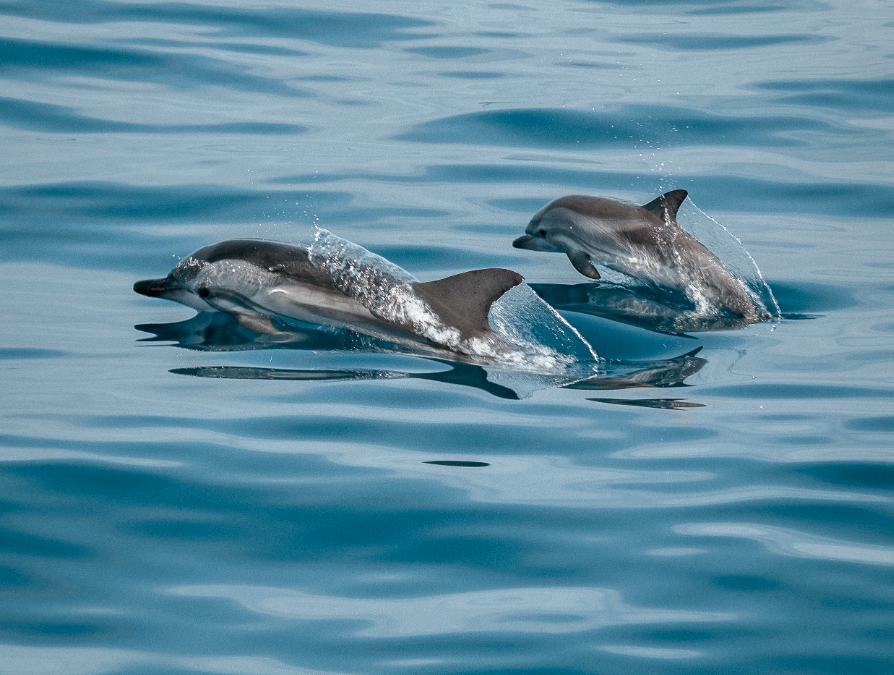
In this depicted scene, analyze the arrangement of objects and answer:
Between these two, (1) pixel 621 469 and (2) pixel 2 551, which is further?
(1) pixel 621 469

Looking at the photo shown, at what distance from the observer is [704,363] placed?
753cm

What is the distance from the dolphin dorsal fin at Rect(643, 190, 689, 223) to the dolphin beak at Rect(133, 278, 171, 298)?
12.6ft

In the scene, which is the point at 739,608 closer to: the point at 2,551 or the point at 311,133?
the point at 2,551

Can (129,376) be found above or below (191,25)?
below

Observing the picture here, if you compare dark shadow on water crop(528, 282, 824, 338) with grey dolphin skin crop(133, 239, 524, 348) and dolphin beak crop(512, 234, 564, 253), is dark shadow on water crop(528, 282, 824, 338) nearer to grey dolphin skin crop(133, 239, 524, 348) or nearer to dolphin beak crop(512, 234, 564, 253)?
dolphin beak crop(512, 234, 564, 253)

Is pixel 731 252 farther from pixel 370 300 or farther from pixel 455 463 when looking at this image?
pixel 455 463

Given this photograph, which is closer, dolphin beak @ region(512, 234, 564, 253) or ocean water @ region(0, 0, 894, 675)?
ocean water @ region(0, 0, 894, 675)

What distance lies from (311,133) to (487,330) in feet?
22.9

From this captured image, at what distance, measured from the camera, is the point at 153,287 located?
8.27 metres

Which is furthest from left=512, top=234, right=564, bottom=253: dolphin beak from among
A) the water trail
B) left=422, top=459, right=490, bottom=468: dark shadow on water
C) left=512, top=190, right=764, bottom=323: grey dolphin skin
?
left=422, top=459, right=490, bottom=468: dark shadow on water

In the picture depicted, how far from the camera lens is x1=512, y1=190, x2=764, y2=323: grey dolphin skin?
9.28 meters

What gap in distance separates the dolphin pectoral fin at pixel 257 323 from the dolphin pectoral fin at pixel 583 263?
9.68ft

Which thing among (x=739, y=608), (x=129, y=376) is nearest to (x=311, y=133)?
(x=129, y=376)

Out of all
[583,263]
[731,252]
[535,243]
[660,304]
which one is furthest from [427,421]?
[731,252]
